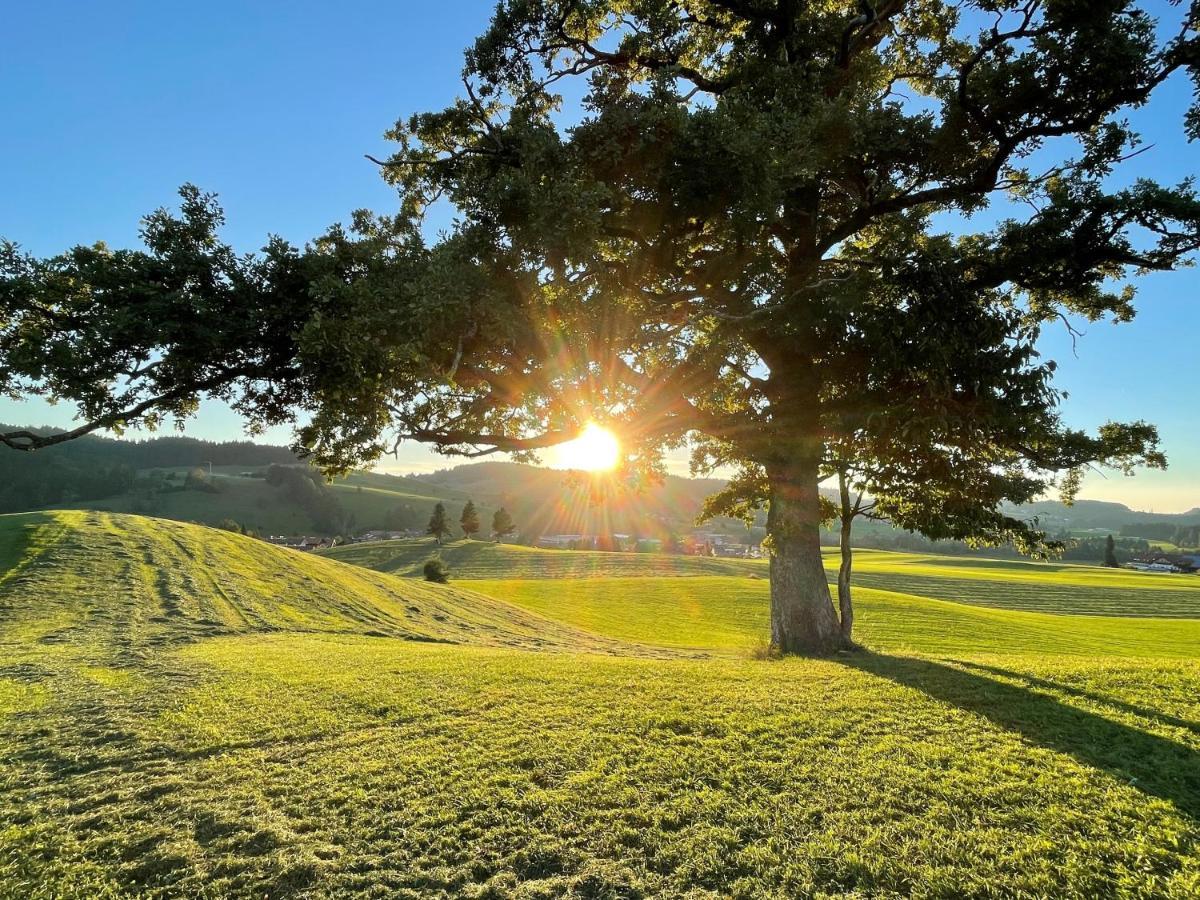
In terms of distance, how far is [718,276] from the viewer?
43.2 ft

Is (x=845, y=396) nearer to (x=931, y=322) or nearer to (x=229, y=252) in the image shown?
(x=931, y=322)

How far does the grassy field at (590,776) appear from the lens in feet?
15.3

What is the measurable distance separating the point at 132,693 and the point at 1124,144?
21.7 m

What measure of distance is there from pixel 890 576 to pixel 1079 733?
68.0 meters

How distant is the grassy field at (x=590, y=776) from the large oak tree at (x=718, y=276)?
5.08 meters

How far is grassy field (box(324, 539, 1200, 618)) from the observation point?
52.2 m

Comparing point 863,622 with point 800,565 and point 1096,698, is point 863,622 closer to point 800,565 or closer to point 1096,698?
point 800,565

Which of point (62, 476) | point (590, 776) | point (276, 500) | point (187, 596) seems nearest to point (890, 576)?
point (187, 596)

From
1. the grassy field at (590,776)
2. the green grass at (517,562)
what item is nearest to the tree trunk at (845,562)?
the grassy field at (590,776)

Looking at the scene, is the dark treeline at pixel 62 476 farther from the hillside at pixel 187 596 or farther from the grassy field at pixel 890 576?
the hillside at pixel 187 596

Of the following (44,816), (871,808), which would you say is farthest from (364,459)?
(871,808)

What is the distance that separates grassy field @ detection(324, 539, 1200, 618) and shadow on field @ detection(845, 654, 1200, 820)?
52.4 meters

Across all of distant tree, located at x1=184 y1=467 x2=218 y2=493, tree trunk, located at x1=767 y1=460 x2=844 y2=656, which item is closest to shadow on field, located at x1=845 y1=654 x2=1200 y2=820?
tree trunk, located at x1=767 y1=460 x2=844 y2=656

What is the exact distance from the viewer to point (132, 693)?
10.1 m
